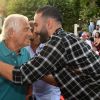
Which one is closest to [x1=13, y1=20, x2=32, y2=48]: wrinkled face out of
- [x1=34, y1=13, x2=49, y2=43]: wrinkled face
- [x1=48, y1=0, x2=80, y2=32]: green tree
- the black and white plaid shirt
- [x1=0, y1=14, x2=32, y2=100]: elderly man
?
[x1=0, y1=14, x2=32, y2=100]: elderly man

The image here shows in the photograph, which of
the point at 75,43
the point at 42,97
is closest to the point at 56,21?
the point at 75,43

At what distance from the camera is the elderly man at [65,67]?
4.02 metres

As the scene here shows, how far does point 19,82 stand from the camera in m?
4.06

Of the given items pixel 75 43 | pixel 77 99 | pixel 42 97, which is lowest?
A: pixel 42 97

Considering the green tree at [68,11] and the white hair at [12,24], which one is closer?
the white hair at [12,24]

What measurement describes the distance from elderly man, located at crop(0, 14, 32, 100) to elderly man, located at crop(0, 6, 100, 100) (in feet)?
1.81

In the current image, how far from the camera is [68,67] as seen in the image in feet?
13.4

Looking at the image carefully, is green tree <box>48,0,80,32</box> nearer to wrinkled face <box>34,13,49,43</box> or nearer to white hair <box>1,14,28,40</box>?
white hair <box>1,14,28,40</box>

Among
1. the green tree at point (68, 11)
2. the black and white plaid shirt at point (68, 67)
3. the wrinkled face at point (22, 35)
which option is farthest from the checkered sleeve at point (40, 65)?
the green tree at point (68, 11)

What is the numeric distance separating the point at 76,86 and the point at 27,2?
33394 millimetres

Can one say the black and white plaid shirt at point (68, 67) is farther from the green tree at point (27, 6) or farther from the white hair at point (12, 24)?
the green tree at point (27, 6)

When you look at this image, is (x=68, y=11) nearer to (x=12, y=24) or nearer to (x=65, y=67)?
(x=12, y=24)

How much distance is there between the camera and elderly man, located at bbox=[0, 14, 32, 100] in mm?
4625

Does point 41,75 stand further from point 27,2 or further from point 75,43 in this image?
point 27,2
